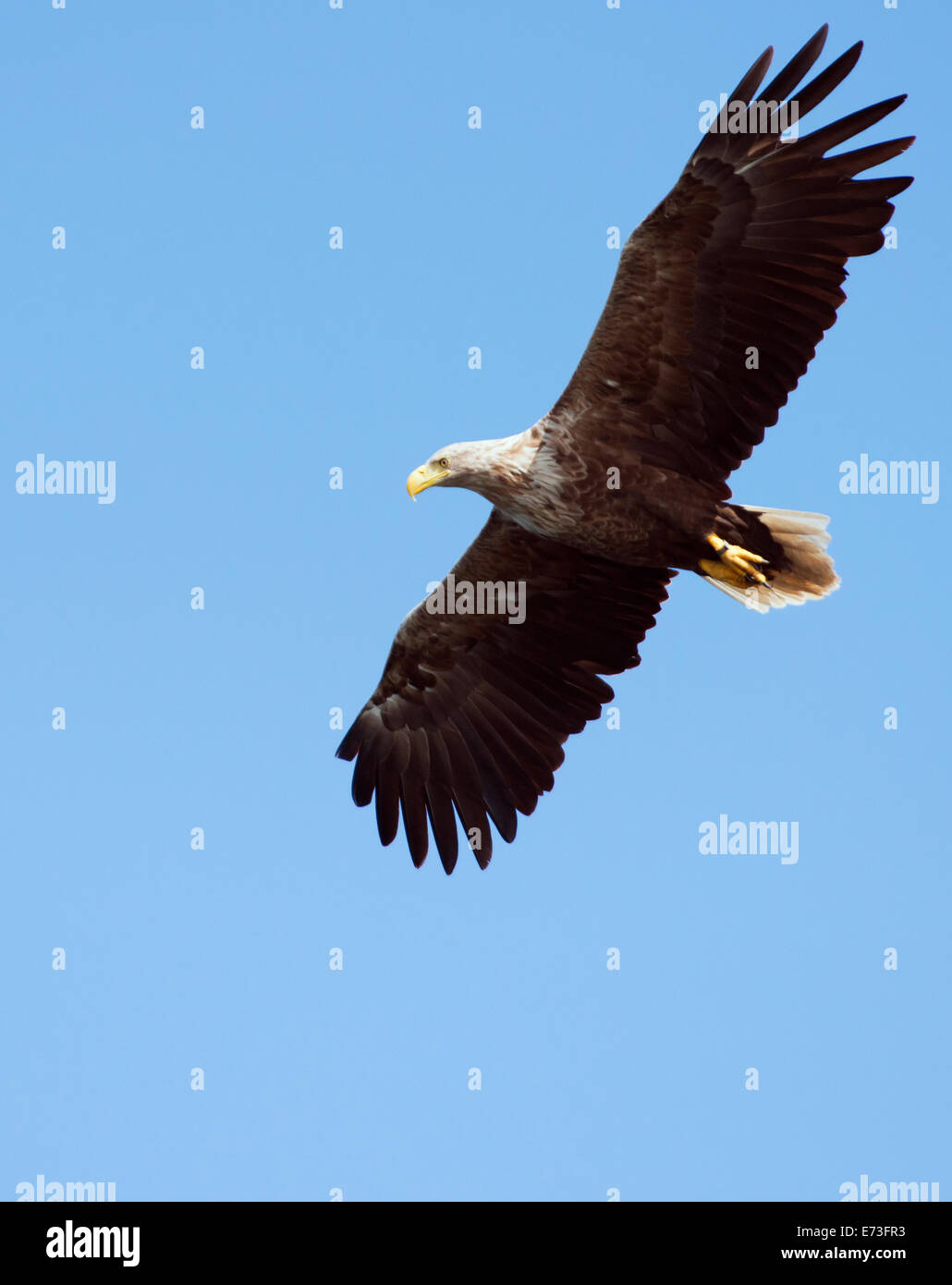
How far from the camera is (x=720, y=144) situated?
1052 cm

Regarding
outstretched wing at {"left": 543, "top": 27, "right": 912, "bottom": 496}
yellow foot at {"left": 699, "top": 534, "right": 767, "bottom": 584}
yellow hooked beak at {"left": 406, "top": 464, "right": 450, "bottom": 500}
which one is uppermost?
outstretched wing at {"left": 543, "top": 27, "right": 912, "bottom": 496}

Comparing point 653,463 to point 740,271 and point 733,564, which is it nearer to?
point 733,564

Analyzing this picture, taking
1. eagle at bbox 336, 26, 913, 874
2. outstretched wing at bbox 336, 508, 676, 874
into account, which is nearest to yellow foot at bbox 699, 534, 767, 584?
eagle at bbox 336, 26, 913, 874

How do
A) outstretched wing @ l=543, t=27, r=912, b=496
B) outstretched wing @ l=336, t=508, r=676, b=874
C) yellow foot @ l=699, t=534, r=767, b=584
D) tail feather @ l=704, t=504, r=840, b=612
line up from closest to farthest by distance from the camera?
1. outstretched wing @ l=543, t=27, r=912, b=496
2. yellow foot @ l=699, t=534, r=767, b=584
3. tail feather @ l=704, t=504, r=840, b=612
4. outstretched wing @ l=336, t=508, r=676, b=874

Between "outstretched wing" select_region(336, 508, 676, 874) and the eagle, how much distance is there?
0.05 feet

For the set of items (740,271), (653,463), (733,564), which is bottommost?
(733,564)

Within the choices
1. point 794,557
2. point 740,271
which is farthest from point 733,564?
point 740,271

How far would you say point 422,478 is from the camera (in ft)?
37.4

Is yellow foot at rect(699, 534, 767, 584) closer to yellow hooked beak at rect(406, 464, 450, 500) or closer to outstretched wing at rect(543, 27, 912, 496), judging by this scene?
outstretched wing at rect(543, 27, 912, 496)

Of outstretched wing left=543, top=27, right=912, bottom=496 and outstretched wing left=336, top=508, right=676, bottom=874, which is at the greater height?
outstretched wing left=543, top=27, right=912, bottom=496

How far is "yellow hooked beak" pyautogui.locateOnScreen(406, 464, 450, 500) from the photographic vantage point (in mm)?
11352

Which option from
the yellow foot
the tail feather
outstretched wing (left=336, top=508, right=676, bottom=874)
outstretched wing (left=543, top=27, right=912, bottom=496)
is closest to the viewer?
outstretched wing (left=543, top=27, right=912, bottom=496)

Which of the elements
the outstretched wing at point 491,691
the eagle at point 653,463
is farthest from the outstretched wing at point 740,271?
the outstretched wing at point 491,691

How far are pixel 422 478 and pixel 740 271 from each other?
90.3 inches
